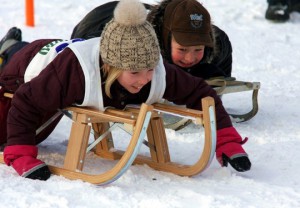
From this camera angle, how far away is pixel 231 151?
273 cm

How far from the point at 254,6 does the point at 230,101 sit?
293 cm

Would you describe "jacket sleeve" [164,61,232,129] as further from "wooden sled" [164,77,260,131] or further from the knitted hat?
"wooden sled" [164,77,260,131]

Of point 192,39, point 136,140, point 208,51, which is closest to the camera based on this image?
point 136,140

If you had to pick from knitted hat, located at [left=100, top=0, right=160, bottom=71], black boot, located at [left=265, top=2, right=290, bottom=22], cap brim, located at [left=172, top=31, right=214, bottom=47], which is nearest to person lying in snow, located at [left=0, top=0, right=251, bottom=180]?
knitted hat, located at [left=100, top=0, right=160, bottom=71]

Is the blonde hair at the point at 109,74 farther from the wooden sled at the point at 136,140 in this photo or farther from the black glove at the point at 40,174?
the black glove at the point at 40,174

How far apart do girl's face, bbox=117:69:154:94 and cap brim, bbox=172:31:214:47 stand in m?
0.80

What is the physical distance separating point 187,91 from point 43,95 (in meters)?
0.60

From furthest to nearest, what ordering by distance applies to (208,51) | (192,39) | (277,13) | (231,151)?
1. (277,13)
2. (208,51)
3. (192,39)
4. (231,151)

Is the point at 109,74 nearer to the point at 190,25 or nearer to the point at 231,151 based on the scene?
the point at 231,151

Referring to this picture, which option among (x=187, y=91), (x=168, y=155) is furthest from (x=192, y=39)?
(x=168, y=155)

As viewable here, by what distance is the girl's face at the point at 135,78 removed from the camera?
258 centimetres

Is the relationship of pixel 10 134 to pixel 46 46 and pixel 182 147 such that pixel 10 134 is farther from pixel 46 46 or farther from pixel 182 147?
pixel 182 147

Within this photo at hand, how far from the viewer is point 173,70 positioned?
281 centimetres

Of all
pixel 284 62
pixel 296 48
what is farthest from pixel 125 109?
pixel 296 48
